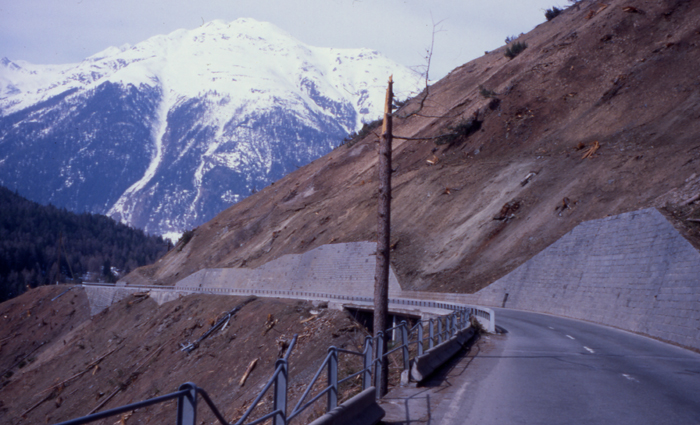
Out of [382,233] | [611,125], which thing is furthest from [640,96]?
[382,233]

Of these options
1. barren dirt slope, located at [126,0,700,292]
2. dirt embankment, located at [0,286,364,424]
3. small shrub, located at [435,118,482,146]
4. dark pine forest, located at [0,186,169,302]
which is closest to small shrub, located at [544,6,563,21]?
barren dirt slope, located at [126,0,700,292]

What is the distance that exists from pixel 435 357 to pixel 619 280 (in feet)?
51.6

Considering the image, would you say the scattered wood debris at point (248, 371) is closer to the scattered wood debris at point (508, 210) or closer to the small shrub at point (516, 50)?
the scattered wood debris at point (508, 210)

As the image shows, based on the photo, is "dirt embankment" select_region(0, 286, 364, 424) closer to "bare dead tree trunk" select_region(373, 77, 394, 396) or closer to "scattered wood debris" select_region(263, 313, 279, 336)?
"scattered wood debris" select_region(263, 313, 279, 336)

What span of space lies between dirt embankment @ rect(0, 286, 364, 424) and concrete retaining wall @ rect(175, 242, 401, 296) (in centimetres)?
1123

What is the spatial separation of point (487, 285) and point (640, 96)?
812 inches

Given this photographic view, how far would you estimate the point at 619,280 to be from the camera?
976 inches

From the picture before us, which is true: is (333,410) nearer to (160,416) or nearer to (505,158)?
(160,416)

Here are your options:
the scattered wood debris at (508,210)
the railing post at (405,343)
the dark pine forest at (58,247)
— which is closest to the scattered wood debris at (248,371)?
the railing post at (405,343)

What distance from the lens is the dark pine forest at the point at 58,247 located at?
129125mm

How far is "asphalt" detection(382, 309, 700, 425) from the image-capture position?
848cm

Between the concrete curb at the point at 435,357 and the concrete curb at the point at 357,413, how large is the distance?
290cm

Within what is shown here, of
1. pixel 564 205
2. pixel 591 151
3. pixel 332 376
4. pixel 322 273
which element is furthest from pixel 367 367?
pixel 322 273

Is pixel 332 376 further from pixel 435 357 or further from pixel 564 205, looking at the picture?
pixel 564 205
